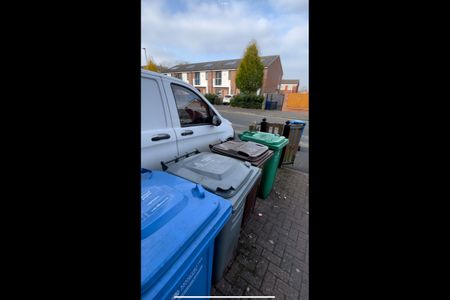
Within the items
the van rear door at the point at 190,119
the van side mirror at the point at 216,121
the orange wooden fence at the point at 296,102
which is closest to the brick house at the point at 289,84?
the orange wooden fence at the point at 296,102

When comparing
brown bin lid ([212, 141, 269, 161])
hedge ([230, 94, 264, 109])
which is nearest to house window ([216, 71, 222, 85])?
hedge ([230, 94, 264, 109])

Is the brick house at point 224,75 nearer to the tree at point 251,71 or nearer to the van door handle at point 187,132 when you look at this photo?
the tree at point 251,71

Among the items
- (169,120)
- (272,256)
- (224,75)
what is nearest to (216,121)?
(169,120)

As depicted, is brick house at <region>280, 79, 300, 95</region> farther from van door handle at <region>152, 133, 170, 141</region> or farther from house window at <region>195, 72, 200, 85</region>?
van door handle at <region>152, 133, 170, 141</region>

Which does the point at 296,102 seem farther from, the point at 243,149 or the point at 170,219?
the point at 170,219

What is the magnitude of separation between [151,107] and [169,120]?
31 centimetres

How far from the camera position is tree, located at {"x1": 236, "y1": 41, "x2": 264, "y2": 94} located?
22.2 meters

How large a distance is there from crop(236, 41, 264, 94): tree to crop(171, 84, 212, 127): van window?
2094 centimetres

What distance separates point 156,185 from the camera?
5.22ft

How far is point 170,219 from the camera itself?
125 centimetres
